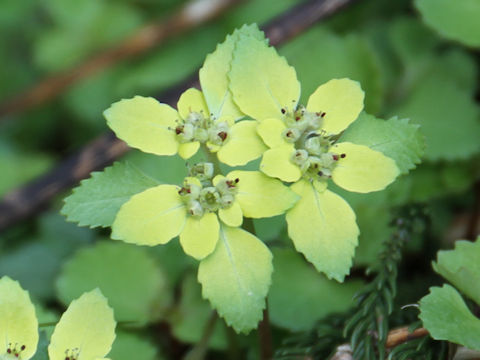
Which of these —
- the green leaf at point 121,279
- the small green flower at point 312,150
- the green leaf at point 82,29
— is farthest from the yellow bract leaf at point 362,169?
the green leaf at point 82,29

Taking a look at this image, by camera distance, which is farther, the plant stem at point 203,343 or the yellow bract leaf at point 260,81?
the plant stem at point 203,343

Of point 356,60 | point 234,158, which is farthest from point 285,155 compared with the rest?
point 356,60

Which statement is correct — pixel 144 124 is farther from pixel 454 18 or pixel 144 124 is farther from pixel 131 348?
pixel 454 18

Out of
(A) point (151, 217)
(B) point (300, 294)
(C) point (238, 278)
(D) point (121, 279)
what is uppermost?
(A) point (151, 217)

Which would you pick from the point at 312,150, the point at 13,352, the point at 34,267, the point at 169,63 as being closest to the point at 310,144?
the point at 312,150

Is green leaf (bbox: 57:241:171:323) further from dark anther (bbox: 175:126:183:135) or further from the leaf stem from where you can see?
dark anther (bbox: 175:126:183:135)

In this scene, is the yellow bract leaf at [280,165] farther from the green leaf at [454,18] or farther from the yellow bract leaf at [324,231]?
the green leaf at [454,18]
